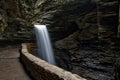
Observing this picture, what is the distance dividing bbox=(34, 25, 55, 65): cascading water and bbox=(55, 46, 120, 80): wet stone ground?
154 centimetres

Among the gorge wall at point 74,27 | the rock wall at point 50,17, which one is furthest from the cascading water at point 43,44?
the rock wall at point 50,17

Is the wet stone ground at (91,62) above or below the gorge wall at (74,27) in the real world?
below

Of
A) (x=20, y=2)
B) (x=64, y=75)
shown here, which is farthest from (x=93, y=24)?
(x=64, y=75)

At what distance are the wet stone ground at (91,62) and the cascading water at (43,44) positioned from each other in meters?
1.54

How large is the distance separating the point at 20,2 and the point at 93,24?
9537mm

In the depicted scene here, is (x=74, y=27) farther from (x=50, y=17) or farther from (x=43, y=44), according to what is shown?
(x=43, y=44)

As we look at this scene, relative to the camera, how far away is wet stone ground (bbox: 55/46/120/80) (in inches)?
690

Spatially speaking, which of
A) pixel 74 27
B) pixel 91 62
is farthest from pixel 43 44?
pixel 91 62

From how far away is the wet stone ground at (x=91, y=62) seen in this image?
1752cm

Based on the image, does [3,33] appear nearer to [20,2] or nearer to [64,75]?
[20,2]

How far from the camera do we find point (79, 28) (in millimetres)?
20547

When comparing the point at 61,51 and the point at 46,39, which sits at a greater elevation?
the point at 46,39

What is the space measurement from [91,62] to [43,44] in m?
6.01

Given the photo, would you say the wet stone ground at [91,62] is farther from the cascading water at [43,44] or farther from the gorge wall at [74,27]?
the cascading water at [43,44]
